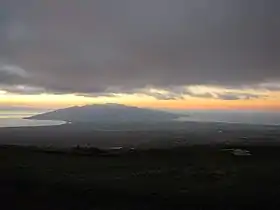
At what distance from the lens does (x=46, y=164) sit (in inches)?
1331

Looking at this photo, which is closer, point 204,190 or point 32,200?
point 32,200

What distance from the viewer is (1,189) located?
22.3 m

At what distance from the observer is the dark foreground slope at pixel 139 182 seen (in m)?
19.5

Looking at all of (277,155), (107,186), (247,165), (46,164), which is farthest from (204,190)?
(277,155)

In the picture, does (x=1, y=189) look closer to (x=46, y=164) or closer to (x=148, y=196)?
(x=148, y=196)

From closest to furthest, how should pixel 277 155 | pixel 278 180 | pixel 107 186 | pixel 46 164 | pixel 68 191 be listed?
pixel 68 191, pixel 107 186, pixel 278 180, pixel 46 164, pixel 277 155

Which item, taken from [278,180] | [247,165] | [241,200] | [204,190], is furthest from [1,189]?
[247,165]

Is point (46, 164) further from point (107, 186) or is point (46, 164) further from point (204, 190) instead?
point (204, 190)

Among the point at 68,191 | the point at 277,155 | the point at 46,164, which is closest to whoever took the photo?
the point at 68,191

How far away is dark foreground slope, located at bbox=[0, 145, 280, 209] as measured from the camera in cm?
1950

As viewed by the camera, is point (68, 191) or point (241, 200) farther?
point (68, 191)

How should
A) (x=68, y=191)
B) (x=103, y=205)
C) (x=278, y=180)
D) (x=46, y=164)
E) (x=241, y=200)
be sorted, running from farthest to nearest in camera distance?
(x=46, y=164) < (x=278, y=180) < (x=68, y=191) < (x=241, y=200) < (x=103, y=205)

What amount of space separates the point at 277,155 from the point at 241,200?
23.6m

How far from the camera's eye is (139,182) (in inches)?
997
